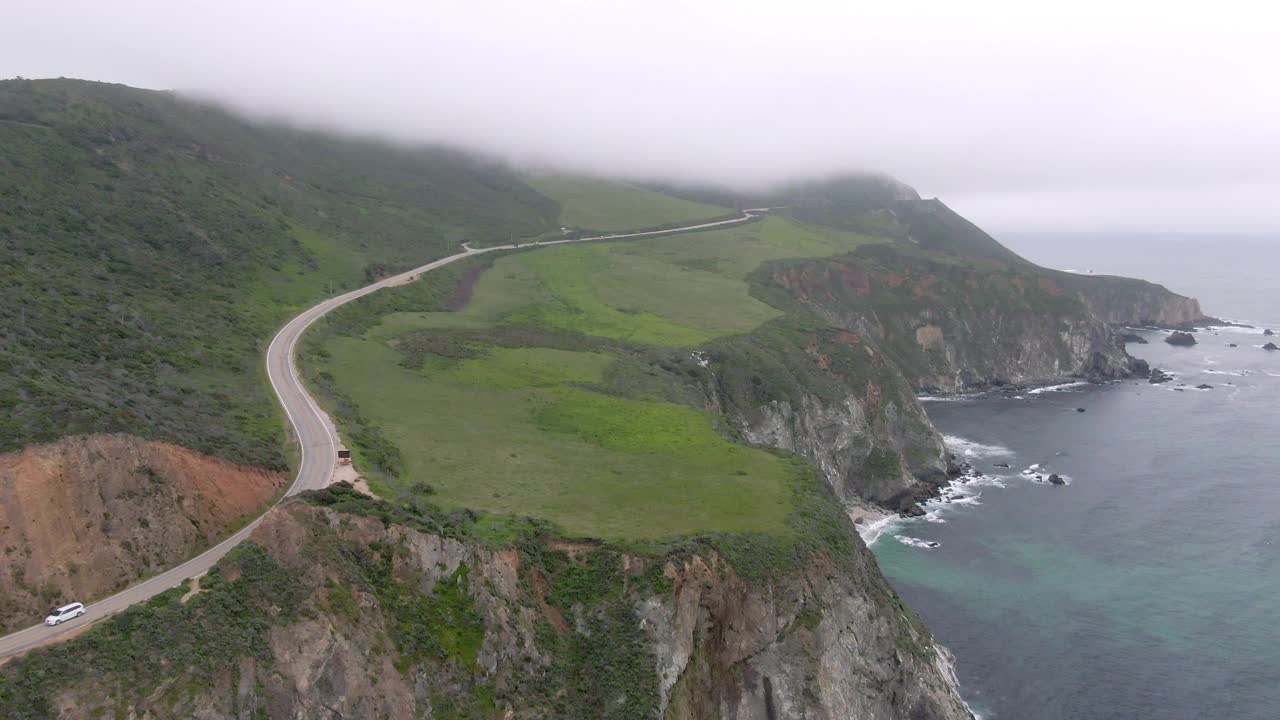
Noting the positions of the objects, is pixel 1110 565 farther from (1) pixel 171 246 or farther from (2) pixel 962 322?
(1) pixel 171 246

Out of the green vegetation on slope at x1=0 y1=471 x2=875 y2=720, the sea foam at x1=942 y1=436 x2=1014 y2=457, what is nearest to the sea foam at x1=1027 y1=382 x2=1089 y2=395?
the sea foam at x1=942 y1=436 x2=1014 y2=457

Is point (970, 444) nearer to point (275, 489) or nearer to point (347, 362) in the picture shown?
point (347, 362)

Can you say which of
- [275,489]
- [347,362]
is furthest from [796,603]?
[347,362]

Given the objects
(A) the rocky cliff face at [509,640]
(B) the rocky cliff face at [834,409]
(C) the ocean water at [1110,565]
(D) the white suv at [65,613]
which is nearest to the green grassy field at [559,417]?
(A) the rocky cliff face at [509,640]

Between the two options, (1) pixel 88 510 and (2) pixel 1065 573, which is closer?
(1) pixel 88 510

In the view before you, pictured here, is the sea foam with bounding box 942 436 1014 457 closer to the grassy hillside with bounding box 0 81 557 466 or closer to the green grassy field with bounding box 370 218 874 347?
the green grassy field with bounding box 370 218 874 347

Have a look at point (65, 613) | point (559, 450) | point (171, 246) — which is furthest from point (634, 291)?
point (65, 613)
